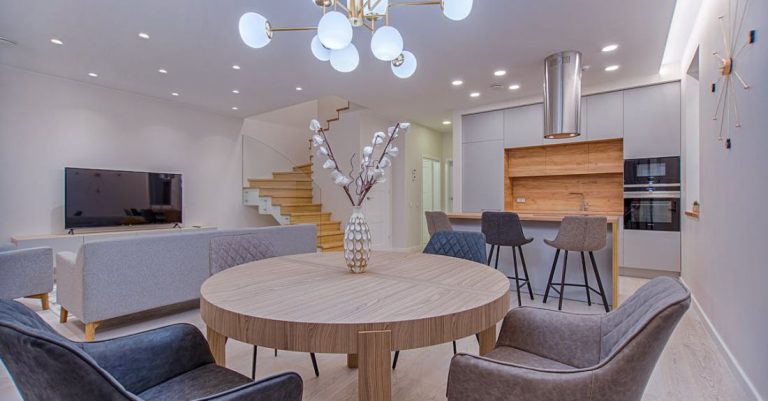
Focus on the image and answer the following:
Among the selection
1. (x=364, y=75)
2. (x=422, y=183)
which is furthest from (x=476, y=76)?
(x=422, y=183)

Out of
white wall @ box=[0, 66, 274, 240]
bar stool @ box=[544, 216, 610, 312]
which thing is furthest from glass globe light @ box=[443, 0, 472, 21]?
white wall @ box=[0, 66, 274, 240]

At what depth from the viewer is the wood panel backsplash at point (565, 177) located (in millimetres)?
4984

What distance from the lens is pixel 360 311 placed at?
1.03 m

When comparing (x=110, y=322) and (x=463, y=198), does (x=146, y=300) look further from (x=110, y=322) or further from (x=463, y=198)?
(x=463, y=198)

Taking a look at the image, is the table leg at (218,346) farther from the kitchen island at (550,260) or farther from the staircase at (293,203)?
the staircase at (293,203)

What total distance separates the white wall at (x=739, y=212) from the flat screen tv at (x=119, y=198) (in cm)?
664

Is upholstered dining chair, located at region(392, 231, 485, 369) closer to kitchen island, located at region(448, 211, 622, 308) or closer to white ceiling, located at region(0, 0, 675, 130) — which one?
kitchen island, located at region(448, 211, 622, 308)

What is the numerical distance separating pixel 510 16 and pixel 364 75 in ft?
6.52

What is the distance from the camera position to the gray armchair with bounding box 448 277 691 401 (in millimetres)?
901

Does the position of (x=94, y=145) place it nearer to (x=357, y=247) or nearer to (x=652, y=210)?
(x=357, y=247)

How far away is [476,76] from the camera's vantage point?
4.53 meters

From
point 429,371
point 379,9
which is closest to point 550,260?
point 429,371

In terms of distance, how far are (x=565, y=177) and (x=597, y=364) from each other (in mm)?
4890

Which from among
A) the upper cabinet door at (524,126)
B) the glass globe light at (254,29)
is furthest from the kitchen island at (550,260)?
the glass globe light at (254,29)
